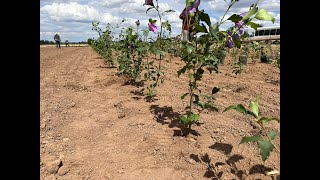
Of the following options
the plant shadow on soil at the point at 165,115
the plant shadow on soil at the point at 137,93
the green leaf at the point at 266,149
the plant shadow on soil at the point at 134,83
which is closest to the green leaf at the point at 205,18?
the green leaf at the point at 266,149

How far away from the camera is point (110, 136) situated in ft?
7.50

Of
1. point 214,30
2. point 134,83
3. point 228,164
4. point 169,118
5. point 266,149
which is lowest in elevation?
point 228,164

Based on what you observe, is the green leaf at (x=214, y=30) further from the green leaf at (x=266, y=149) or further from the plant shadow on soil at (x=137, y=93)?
the plant shadow on soil at (x=137, y=93)

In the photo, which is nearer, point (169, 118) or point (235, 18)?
point (235, 18)

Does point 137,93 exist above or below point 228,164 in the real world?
above

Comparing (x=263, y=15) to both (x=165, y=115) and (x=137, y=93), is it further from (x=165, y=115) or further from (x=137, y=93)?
(x=137, y=93)

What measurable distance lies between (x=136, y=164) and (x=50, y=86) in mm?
3321

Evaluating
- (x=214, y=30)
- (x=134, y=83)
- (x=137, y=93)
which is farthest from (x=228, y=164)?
(x=134, y=83)

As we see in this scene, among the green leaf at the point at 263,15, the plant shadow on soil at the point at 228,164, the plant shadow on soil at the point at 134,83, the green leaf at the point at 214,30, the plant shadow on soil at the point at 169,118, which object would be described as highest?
the green leaf at the point at 263,15

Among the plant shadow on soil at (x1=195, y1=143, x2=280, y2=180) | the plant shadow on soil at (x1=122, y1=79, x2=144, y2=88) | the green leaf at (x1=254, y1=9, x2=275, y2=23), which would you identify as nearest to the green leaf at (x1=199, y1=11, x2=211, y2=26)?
the green leaf at (x1=254, y1=9, x2=275, y2=23)

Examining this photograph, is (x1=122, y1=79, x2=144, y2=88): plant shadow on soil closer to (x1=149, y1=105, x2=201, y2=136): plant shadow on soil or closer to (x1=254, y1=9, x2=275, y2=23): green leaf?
(x1=149, y1=105, x2=201, y2=136): plant shadow on soil

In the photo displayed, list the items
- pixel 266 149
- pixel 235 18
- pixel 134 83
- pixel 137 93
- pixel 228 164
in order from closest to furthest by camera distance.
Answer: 1. pixel 266 149
2. pixel 235 18
3. pixel 228 164
4. pixel 137 93
5. pixel 134 83
